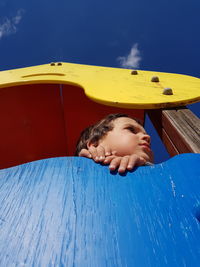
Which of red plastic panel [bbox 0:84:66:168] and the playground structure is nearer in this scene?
the playground structure

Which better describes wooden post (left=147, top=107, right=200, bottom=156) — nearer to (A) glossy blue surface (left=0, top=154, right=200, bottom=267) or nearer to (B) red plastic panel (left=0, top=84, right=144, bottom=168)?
(A) glossy blue surface (left=0, top=154, right=200, bottom=267)

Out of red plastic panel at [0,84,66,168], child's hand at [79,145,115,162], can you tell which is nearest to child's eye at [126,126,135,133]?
child's hand at [79,145,115,162]

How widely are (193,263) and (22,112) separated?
6.30 feet

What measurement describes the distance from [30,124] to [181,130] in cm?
154

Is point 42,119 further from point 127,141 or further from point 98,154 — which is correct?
point 98,154

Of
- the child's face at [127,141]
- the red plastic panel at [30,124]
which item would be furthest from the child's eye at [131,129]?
the red plastic panel at [30,124]

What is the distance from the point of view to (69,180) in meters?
0.63

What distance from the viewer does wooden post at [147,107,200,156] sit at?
80cm

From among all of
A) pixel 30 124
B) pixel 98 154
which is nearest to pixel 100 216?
pixel 98 154

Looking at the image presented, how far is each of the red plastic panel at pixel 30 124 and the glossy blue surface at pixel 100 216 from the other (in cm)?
142

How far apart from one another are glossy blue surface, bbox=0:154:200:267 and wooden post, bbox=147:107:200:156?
5.9 inches

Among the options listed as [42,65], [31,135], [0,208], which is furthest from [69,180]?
[42,65]

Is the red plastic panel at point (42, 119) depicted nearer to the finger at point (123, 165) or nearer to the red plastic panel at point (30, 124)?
the red plastic panel at point (30, 124)

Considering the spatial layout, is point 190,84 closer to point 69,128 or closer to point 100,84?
point 100,84
